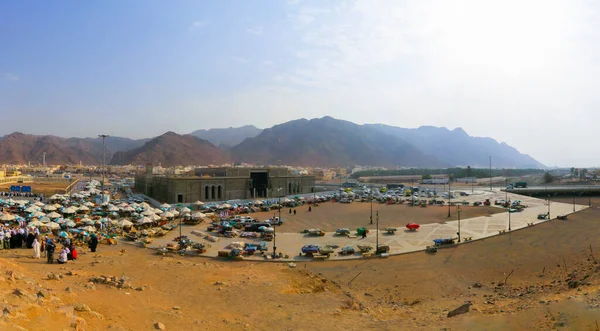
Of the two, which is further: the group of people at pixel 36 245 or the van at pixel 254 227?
the van at pixel 254 227

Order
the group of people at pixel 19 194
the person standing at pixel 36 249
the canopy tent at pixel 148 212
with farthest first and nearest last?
the group of people at pixel 19 194
the canopy tent at pixel 148 212
the person standing at pixel 36 249

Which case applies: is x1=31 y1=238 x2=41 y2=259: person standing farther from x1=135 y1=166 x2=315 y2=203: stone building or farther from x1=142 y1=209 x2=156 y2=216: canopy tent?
x1=135 y1=166 x2=315 y2=203: stone building

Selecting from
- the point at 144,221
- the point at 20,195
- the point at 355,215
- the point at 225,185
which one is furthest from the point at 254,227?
the point at 20,195

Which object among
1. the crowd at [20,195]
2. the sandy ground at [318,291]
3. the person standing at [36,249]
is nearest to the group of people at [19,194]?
the crowd at [20,195]

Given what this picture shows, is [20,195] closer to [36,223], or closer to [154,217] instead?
[36,223]

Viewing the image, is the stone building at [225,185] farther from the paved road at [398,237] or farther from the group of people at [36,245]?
the group of people at [36,245]

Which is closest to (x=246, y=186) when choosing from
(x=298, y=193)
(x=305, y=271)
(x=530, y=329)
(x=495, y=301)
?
(x=298, y=193)

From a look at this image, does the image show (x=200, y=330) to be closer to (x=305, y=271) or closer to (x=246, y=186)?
(x=305, y=271)
